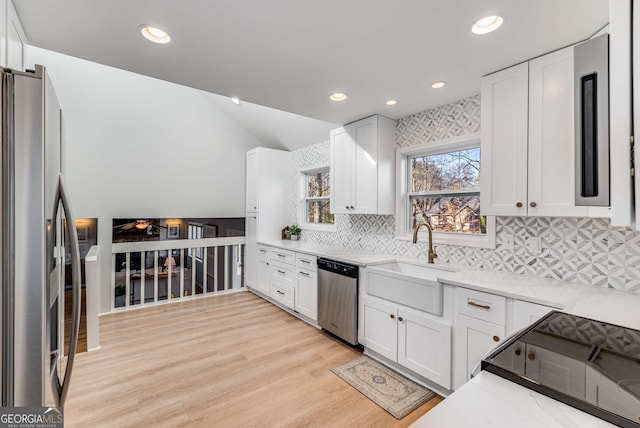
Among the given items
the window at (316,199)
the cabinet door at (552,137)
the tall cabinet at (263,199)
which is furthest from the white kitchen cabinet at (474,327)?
the tall cabinet at (263,199)

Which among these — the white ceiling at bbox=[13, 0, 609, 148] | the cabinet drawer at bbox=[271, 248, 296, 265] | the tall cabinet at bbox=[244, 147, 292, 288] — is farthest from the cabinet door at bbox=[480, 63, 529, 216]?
the tall cabinet at bbox=[244, 147, 292, 288]

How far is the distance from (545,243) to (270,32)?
2.32 meters

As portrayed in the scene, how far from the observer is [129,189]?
4098 mm

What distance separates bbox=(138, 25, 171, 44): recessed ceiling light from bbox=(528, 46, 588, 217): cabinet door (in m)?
2.26

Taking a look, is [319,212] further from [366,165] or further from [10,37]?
[10,37]

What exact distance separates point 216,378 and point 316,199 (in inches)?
109

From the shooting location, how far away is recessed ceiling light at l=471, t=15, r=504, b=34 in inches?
61.0

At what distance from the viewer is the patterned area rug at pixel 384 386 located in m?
2.09

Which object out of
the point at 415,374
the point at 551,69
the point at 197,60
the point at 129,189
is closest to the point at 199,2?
the point at 197,60

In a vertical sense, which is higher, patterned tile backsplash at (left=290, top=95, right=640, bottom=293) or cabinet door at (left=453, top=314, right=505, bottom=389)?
patterned tile backsplash at (left=290, top=95, right=640, bottom=293)

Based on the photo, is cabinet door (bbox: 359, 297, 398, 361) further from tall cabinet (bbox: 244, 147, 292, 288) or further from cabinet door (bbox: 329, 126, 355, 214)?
tall cabinet (bbox: 244, 147, 292, 288)

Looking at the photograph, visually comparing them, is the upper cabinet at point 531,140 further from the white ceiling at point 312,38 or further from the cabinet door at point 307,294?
the cabinet door at point 307,294

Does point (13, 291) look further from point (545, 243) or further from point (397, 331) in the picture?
point (545, 243)

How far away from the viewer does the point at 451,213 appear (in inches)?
111
